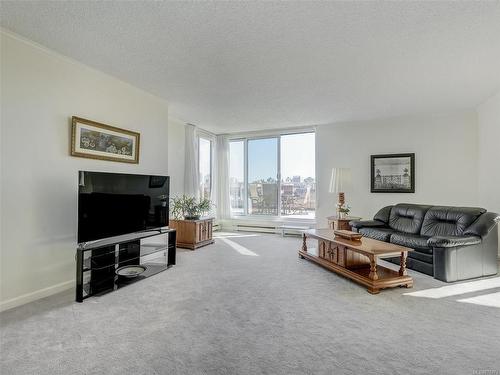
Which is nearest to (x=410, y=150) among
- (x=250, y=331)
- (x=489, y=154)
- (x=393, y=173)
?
(x=393, y=173)

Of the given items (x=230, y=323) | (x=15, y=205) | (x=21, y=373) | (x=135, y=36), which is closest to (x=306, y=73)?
(x=135, y=36)

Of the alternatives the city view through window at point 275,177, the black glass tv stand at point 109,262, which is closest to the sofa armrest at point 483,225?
the city view through window at point 275,177

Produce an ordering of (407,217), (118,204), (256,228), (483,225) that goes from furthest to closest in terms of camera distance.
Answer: (256,228), (407,217), (483,225), (118,204)

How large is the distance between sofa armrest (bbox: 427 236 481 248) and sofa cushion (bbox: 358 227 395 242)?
2.41 feet

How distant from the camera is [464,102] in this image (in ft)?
14.5

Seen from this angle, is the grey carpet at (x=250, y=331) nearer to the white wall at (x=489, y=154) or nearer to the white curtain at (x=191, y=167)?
the white wall at (x=489, y=154)

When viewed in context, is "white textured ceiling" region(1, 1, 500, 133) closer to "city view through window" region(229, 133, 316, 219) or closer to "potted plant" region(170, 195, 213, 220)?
"potted plant" region(170, 195, 213, 220)

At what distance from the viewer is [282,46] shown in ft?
8.70

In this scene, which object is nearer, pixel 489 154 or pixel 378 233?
pixel 378 233

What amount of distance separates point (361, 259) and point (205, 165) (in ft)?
14.2

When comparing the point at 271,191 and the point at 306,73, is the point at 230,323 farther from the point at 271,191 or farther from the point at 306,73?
the point at 271,191

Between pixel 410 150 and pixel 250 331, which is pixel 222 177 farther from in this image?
pixel 250 331

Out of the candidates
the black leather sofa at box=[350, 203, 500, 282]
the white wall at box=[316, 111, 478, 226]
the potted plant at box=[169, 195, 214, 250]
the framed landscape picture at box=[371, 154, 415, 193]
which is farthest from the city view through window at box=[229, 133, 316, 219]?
the black leather sofa at box=[350, 203, 500, 282]

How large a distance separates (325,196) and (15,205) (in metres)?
5.22
